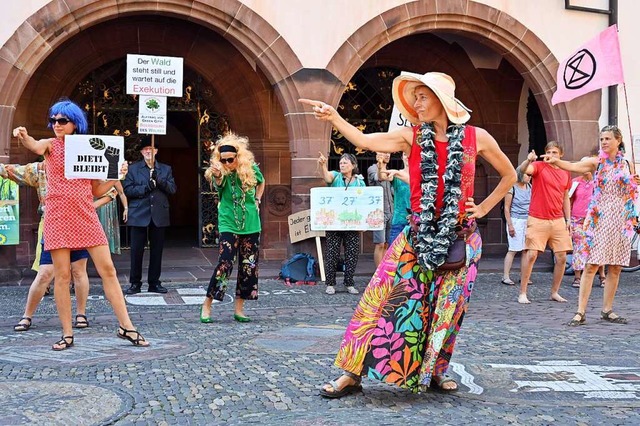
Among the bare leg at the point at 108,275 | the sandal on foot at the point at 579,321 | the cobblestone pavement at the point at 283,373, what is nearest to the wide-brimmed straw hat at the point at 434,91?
the cobblestone pavement at the point at 283,373

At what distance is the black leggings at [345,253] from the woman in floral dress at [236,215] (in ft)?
9.23

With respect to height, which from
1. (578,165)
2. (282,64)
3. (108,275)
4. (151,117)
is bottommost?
(108,275)

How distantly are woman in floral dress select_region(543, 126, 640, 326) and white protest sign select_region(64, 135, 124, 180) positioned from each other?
12.5 feet

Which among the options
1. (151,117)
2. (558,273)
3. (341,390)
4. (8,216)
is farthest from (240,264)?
(8,216)

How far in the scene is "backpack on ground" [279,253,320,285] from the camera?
41.6ft

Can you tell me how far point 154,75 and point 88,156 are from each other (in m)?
5.08

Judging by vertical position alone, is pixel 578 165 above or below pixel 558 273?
above

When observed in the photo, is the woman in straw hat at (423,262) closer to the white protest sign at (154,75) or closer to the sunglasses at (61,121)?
the sunglasses at (61,121)

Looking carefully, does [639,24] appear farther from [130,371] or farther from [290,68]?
[130,371]

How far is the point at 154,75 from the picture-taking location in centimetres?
1220

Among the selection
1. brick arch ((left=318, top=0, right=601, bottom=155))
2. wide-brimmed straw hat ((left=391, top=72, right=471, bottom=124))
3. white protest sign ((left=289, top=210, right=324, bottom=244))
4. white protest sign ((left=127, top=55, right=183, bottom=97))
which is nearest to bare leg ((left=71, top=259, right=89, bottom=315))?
wide-brimmed straw hat ((left=391, top=72, right=471, bottom=124))

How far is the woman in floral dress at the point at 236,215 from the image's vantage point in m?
8.73

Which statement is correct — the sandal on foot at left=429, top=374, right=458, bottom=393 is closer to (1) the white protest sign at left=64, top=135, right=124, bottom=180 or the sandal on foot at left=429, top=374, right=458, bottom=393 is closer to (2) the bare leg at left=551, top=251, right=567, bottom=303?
(1) the white protest sign at left=64, top=135, right=124, bottom=180

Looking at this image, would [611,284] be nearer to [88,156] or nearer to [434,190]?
[434,190]
